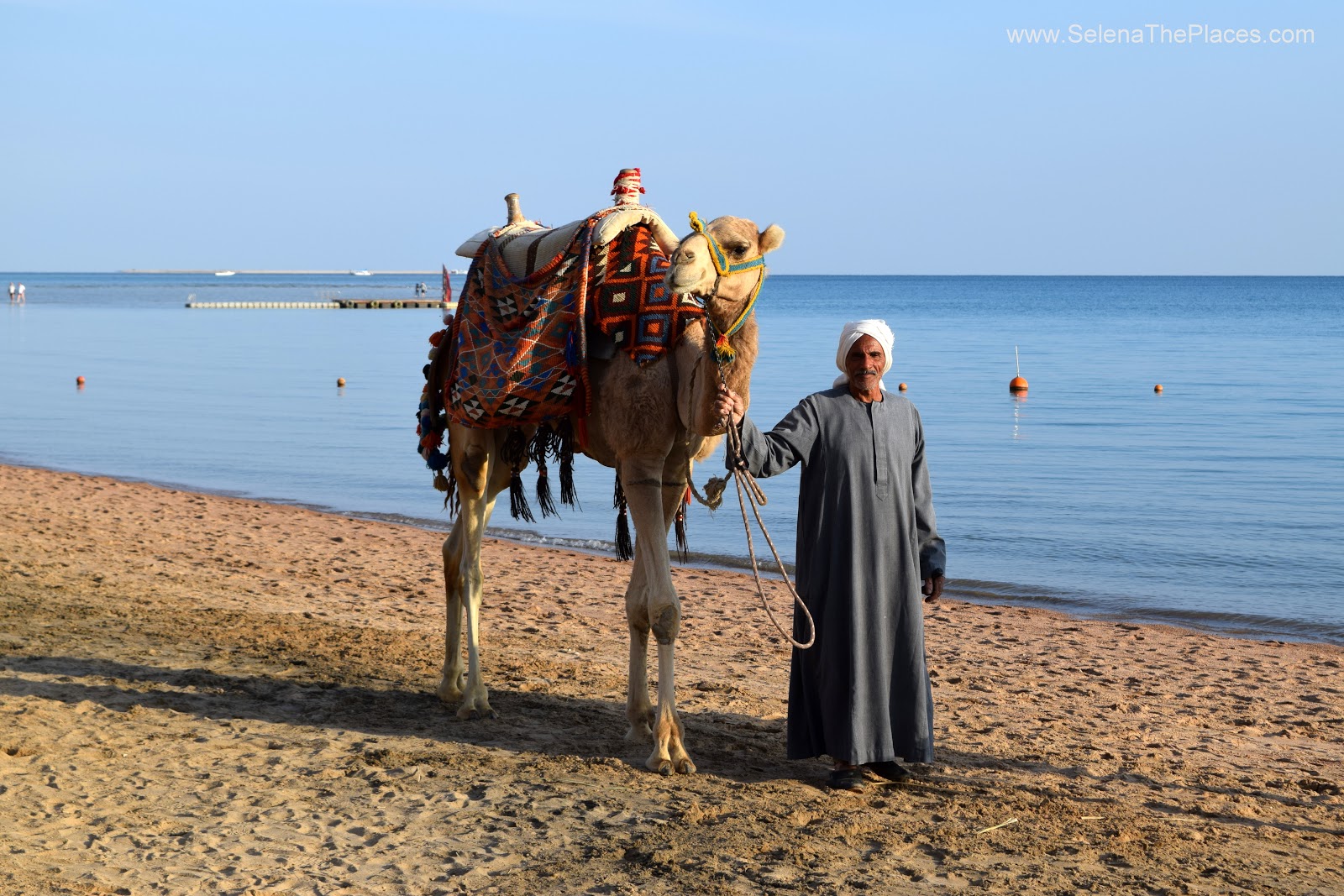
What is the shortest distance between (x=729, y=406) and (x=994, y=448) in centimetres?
2001

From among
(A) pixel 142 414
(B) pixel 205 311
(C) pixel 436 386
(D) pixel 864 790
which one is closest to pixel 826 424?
(D) pixel 864 790

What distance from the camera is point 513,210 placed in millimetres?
7887

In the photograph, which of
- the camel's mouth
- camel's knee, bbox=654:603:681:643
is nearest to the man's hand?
the camel's mouth

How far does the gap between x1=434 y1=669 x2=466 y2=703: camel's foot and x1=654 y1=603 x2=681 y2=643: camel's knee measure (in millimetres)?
1729

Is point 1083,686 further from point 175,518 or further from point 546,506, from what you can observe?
point 175,518

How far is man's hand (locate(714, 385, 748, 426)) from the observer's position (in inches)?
214

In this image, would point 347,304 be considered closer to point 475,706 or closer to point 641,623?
point 475,706

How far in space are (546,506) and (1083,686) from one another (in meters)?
3.66

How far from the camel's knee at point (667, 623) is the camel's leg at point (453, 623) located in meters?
1.76

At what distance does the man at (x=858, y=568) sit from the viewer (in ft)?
19.2

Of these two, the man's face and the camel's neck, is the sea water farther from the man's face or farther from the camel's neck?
the camel's neck

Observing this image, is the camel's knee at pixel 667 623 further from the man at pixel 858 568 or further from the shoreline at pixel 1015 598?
the shoreline at pixel 1015 598

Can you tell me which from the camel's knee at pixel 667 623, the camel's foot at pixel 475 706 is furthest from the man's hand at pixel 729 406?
the camel's foot at pixel 475 706

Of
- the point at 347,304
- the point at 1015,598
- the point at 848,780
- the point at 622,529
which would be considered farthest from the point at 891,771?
the point at 347,304
